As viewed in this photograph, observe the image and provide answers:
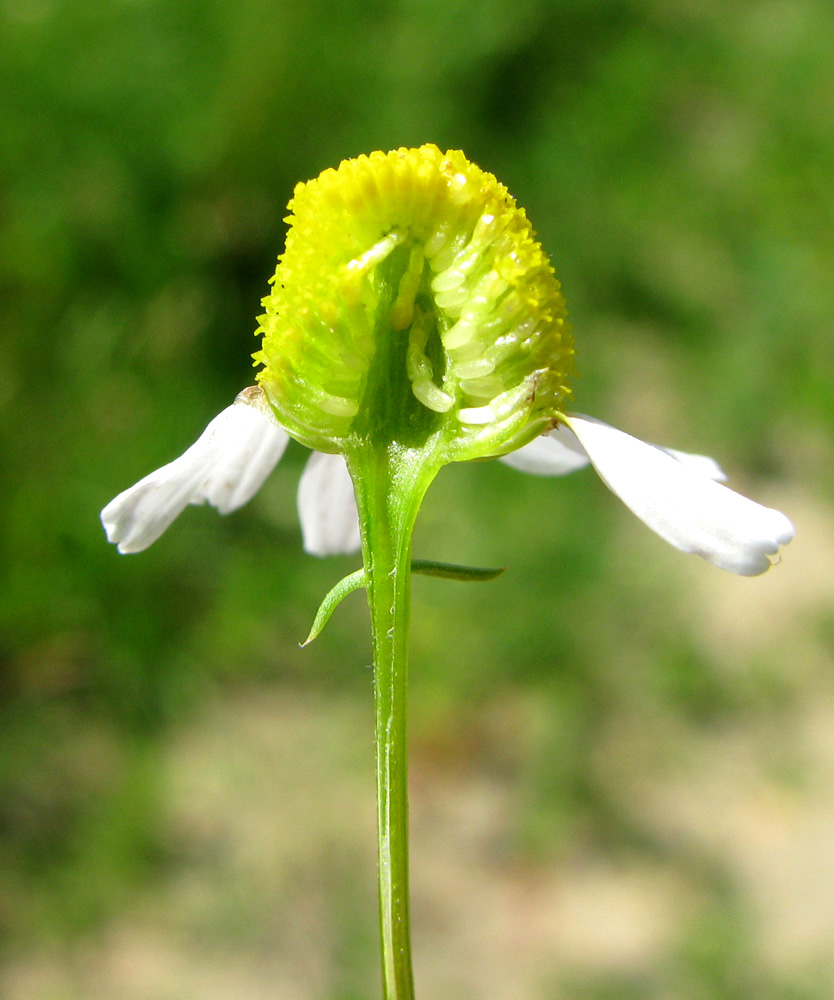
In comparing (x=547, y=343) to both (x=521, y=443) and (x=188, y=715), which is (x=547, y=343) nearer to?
(x=521, y=443)

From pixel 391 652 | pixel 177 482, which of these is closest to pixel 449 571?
pixel 391 652

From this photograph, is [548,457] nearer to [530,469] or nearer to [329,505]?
[530,469]

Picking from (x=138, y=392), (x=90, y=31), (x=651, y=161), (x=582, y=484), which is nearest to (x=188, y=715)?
(x=138, y=392)

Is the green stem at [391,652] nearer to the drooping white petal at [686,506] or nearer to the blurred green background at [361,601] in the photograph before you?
the drooping white petal at [686,506]

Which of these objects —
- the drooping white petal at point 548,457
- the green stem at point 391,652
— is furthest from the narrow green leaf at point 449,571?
the drooping white petal at point 548,457

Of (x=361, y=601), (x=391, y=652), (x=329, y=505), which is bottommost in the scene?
(x=391, y=652)

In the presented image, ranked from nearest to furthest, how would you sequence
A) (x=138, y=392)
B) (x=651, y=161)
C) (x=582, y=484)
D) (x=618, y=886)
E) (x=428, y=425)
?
(x=428, y=425), (x=618, y=886), (x=138, y=392), (x=582, y=484), (x=651, y=161)

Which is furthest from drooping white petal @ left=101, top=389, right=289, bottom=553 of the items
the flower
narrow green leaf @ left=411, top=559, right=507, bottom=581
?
narrow green leaf @ left=411, top=559, right=507, bottom=581
